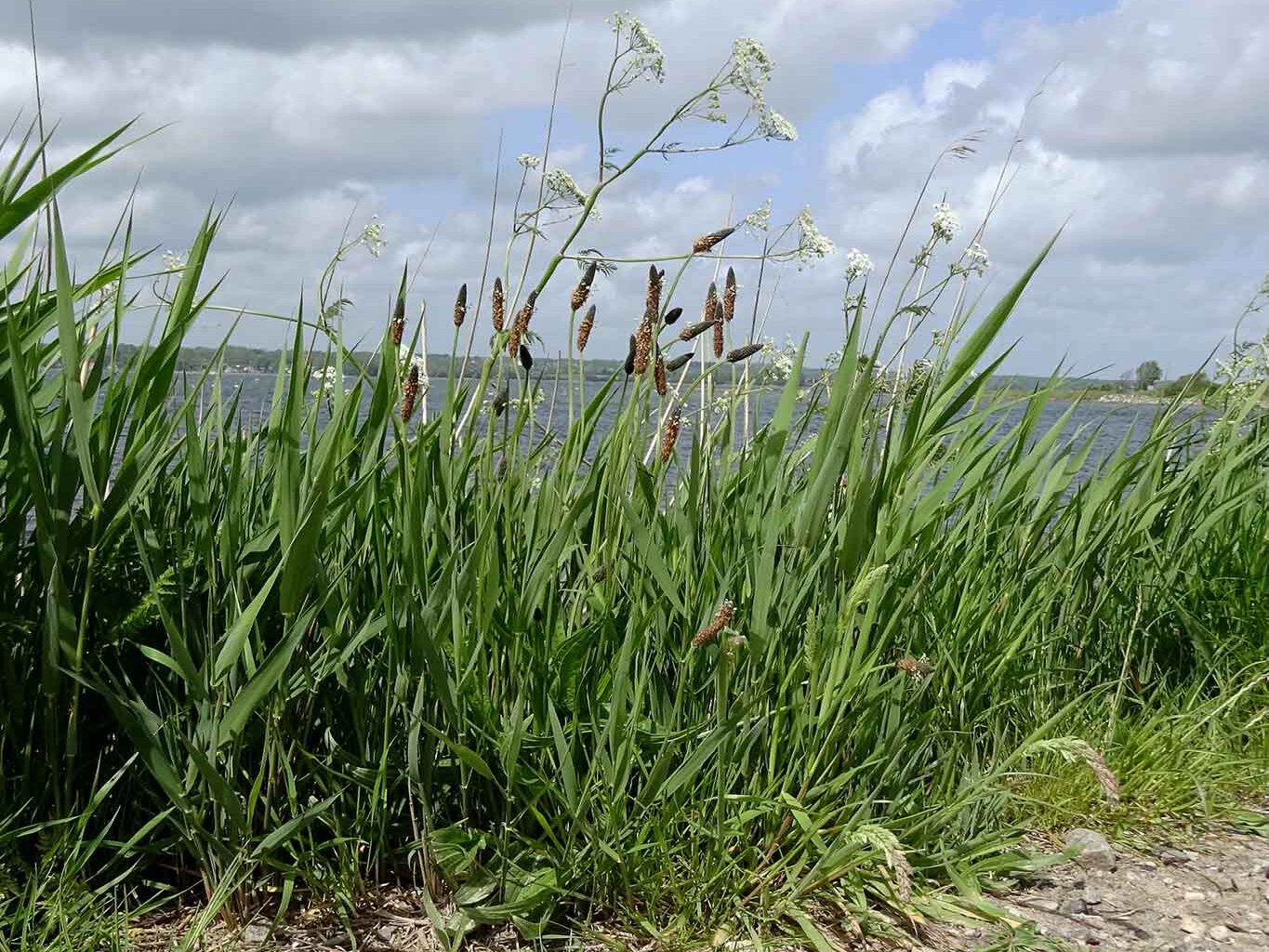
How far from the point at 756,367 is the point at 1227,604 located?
1438mm

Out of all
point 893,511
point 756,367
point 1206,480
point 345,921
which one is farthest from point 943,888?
point 1206,480

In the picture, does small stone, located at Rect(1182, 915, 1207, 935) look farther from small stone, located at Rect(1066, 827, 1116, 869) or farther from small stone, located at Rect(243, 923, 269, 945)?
small stone, located at Rect(243, 923, 269, 945)

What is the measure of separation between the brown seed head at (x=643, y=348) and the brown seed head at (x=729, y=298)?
8.9 inches

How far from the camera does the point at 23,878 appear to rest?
6.62 ft

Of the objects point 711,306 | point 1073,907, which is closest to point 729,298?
point 711,306

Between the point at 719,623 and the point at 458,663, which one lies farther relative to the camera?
the point at 458,663

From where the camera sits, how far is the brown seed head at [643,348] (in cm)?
210

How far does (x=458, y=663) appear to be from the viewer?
1.98 m

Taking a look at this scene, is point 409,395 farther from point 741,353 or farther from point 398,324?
point 741,353

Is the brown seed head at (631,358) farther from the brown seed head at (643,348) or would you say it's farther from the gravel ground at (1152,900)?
the gravel ground at (1152,900)

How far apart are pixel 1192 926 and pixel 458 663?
1499 millimetres

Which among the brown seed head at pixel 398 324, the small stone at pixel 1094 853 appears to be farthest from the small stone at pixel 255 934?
the small stone at pixel 1094 853

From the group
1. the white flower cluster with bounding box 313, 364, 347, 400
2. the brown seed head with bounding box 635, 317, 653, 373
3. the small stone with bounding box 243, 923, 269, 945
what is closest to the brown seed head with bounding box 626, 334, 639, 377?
the brown seed head with bounding box 635, 317, 653, 373

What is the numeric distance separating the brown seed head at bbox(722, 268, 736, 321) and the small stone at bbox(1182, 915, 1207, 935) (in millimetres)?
1447
